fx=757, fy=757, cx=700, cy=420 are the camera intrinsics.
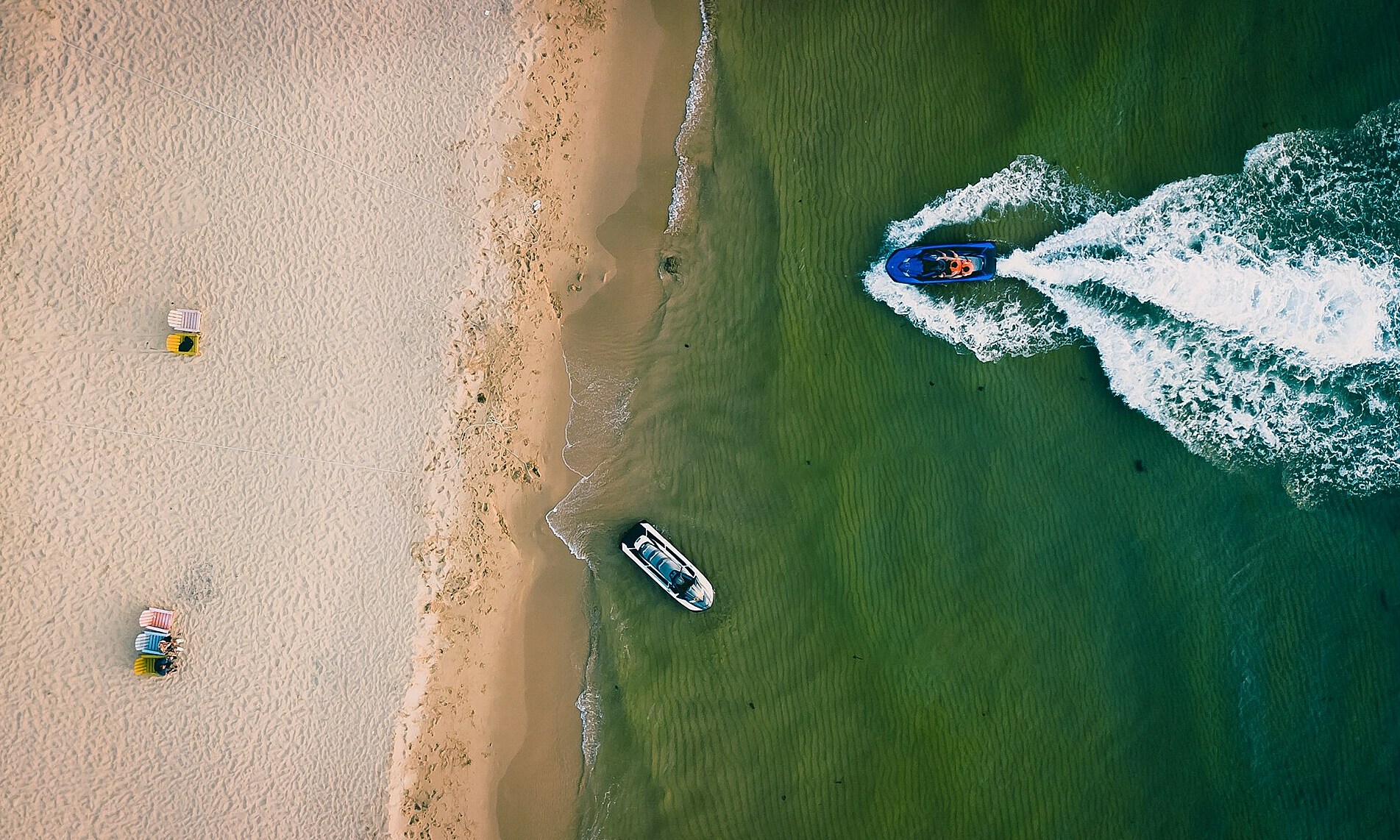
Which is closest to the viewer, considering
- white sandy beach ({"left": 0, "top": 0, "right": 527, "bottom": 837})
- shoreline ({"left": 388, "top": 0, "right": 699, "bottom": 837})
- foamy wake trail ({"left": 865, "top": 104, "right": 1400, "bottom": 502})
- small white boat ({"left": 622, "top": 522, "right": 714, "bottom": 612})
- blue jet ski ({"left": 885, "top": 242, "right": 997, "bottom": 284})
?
white sandy beach ({"left": 0, "top": 0, "right": 527, "bottom": 837})

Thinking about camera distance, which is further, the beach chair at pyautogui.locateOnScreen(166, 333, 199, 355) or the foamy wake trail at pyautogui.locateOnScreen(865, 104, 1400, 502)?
the foamy wake trail at pyautogui.locateOnScreen(865, 104, 1400, 502)

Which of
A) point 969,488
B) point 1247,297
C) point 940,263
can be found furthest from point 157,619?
point 1247,297

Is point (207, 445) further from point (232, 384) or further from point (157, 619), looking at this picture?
point (157, 619)

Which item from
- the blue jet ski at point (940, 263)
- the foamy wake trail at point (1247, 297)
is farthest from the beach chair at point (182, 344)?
the foamy wake trail at point (1247, 297)

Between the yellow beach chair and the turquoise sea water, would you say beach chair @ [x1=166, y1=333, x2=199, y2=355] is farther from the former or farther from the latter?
the turquoise sea water

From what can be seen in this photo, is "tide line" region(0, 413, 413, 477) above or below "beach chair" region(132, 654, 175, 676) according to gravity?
above

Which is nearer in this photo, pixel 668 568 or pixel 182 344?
pixel 182 344

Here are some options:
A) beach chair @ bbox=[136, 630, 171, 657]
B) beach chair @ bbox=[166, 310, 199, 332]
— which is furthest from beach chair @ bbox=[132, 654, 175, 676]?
beach chair @ bbox=[166, 310, 199, 332]
